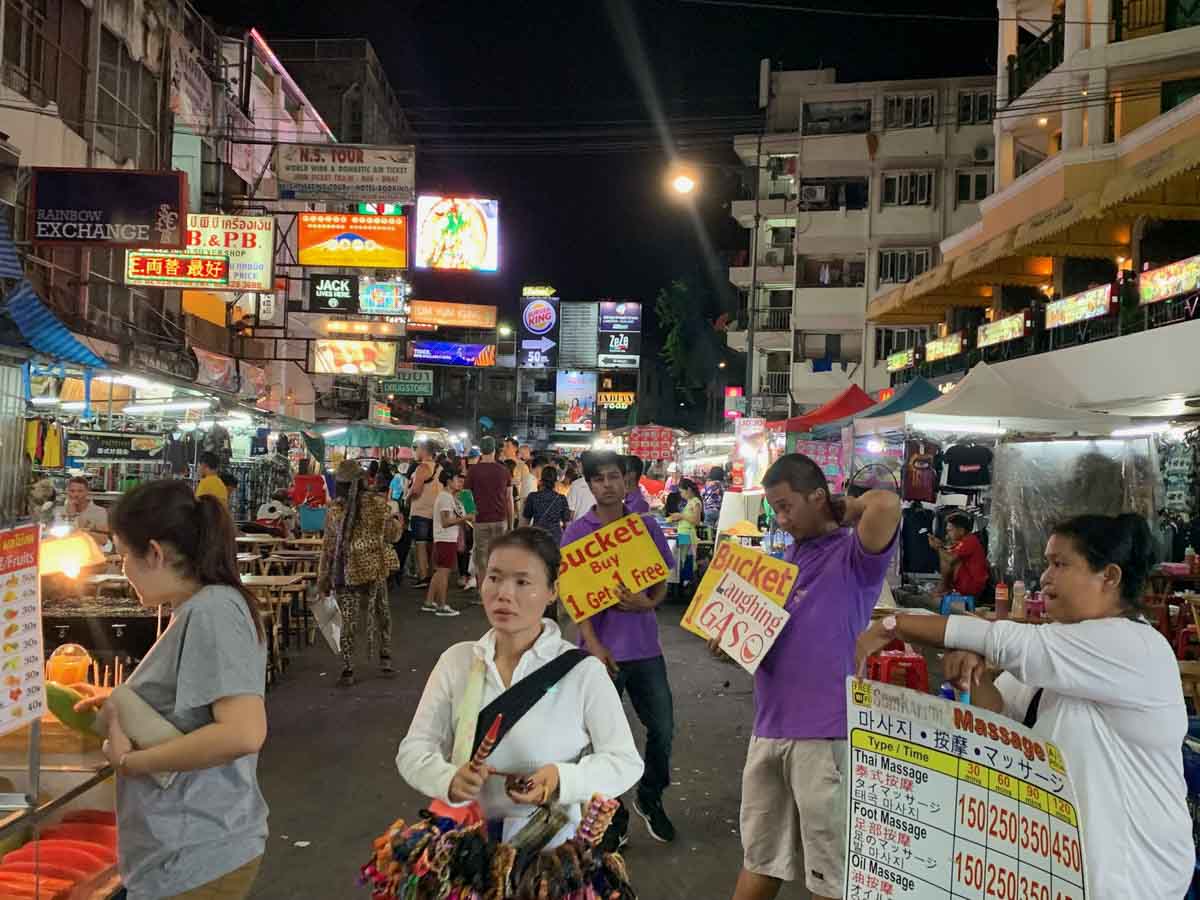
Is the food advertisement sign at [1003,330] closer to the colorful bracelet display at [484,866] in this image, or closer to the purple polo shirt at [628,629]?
the purple polo shirt at [628,629]

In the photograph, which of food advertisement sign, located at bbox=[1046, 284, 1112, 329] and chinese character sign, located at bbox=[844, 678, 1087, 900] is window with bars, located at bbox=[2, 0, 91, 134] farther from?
food advertisement sign, located at bbox=[1046, 284, 1112, 329]

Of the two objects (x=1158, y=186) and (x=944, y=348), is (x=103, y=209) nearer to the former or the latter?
(x=1158, y=186)

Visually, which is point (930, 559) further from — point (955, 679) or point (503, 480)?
point (955, 679)

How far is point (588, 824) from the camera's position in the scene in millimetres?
2465

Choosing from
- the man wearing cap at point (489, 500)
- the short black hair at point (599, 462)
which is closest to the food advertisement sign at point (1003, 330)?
the man wearing cap at point (489, 500)

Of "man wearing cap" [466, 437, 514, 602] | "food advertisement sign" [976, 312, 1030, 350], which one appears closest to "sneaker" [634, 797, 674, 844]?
"man wearing cap" [466, 437, 514, 602]

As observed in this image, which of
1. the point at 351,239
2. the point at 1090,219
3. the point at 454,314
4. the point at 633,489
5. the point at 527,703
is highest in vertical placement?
the point at 454,314

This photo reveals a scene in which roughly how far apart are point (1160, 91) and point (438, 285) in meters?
55.1

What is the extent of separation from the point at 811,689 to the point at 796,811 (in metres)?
0.47

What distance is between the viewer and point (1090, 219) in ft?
48.4

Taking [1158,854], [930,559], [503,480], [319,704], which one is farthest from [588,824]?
[930,559]

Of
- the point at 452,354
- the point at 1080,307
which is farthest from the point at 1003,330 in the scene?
the point at 452,354

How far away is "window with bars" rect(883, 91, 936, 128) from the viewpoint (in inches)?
1476

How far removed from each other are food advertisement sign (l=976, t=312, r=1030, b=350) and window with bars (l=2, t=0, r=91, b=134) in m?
16.5
